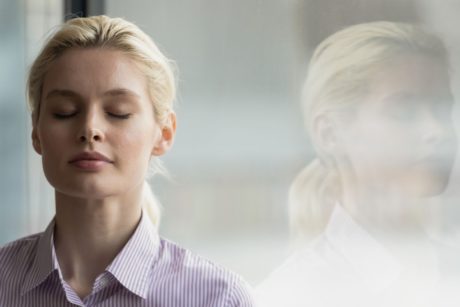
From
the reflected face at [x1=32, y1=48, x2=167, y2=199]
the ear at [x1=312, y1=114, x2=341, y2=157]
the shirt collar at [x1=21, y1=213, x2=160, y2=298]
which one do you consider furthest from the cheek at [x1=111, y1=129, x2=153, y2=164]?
the ear at [x1=312, y1=114, x2=341, y2=157]

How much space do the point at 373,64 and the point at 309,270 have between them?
461 millimetres

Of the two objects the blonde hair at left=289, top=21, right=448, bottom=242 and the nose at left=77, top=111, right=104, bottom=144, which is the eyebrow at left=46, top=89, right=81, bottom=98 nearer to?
the nose at left=77, top=111, right=104, bottom=144

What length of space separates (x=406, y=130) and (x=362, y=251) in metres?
0.27

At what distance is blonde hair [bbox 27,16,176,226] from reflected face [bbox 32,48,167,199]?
0.01 metres

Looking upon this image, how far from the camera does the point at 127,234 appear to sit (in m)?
1.12

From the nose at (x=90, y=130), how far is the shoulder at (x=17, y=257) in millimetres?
202

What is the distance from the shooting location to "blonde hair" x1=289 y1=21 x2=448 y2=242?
1.66m

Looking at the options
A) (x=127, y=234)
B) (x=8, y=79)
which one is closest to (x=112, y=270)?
(x=127, y=234)

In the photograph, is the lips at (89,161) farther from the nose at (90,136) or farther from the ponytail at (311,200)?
the ponytail at (311,200)

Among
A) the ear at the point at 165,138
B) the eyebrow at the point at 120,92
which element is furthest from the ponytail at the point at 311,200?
the eyebrow at the point at 120,92

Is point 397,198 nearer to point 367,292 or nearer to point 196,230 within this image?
point 367,292

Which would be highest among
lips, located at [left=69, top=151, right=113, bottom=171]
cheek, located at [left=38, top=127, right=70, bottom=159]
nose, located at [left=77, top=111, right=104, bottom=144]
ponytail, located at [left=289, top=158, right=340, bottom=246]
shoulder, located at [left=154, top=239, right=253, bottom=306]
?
nose, located at [left=77, top=111, right=104, bottom=144]

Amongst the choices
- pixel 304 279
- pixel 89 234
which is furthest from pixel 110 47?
pixel 304 279

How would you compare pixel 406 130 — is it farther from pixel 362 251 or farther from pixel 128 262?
pixel 128 262
